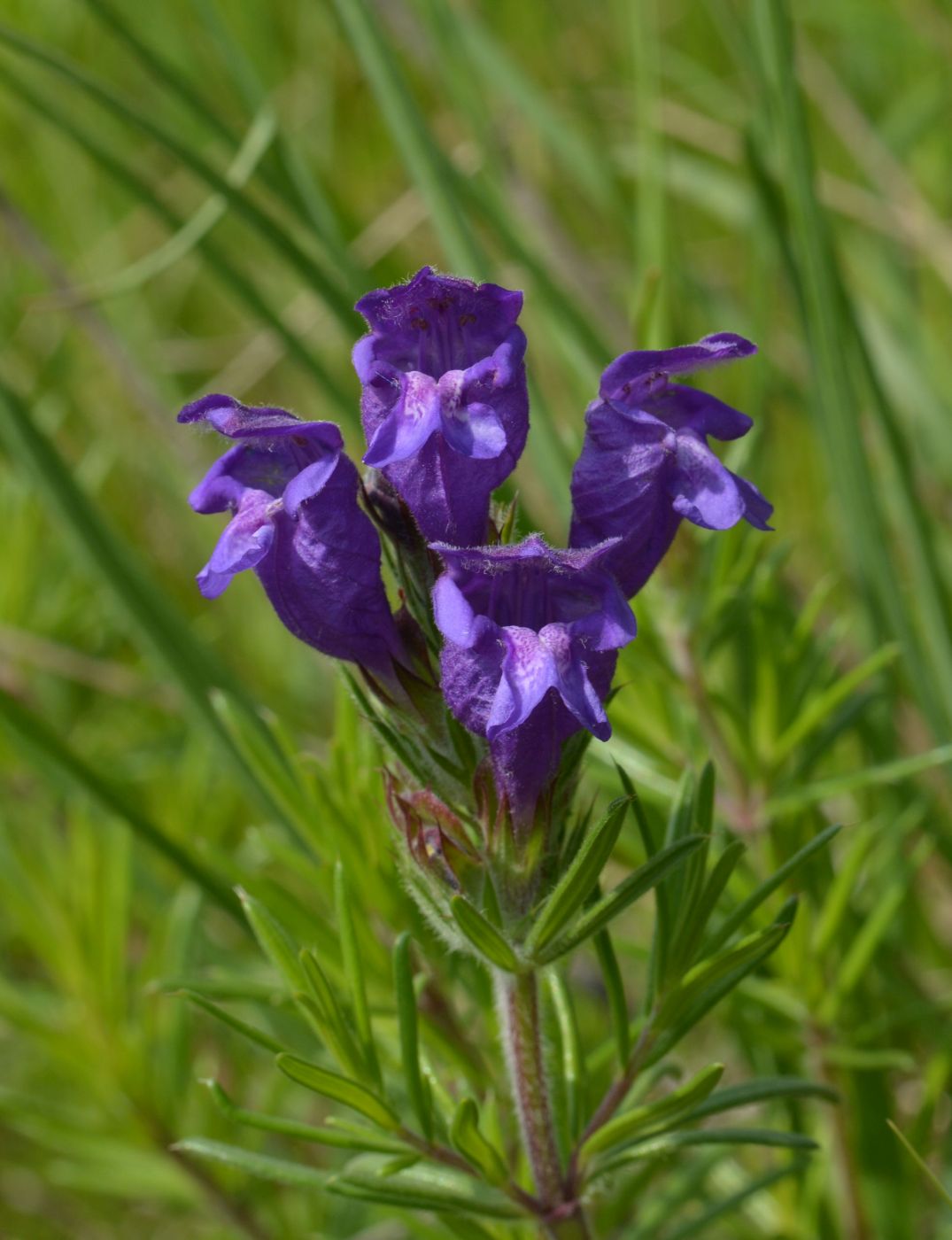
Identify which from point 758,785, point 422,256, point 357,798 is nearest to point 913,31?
point 422,256

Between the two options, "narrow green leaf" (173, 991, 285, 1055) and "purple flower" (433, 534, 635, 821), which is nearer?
"purple flower" (433, 534, 635, 821)

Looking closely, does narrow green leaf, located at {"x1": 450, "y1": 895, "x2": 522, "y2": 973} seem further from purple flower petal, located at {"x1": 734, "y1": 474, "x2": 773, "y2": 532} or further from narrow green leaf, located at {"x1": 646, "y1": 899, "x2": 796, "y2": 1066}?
purple flower petal, located at {"x1": 734, "y1": 474, "x2": 773, "y2": 532}

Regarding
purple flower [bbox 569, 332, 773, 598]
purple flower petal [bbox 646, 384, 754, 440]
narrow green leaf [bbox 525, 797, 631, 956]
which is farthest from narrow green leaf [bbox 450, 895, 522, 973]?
purple flower petal [bbox 646, 384, 754, 440]

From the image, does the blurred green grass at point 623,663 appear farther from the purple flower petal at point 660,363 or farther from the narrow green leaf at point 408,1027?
the purple flower petal at point 660,363

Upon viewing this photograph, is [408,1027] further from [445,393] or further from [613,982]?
[445,393]

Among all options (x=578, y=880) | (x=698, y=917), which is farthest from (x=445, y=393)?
(x=698, y=917)
